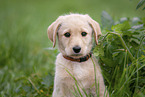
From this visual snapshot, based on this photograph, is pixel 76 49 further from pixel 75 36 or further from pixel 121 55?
pixel 121 55

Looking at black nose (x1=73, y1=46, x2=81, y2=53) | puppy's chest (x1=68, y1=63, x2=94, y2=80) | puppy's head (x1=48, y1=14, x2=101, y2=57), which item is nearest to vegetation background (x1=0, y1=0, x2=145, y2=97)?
puppy's head (x1=48, y1=14, x2=101, y2=57)

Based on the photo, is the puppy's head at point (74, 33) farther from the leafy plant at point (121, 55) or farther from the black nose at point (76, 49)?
the leafy plant at point (121, 55)

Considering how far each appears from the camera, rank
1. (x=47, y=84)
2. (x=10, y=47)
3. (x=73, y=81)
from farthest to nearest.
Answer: (x=10, y=47), (x=47, y=84), (x=73, y=81)

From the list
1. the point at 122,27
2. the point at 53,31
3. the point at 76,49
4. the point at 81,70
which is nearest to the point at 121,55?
the point at 122,27

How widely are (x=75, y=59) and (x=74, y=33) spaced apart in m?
0.38

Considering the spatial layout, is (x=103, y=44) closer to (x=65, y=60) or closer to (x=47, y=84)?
(x=65, y=60)

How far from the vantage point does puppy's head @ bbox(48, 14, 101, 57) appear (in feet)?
9.11

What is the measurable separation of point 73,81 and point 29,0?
11597 mm

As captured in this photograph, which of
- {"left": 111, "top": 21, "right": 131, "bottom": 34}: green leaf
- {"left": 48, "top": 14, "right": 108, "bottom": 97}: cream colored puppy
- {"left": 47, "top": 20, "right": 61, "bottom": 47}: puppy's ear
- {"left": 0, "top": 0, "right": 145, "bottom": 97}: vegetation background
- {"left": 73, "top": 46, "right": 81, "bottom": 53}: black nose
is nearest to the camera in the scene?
{"left": 73, "top": 46, "right": 81, "bottom": 53}: black nose

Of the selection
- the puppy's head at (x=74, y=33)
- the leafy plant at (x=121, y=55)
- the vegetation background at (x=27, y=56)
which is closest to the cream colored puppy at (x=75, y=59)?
the puppy's head at (x=74, y=33)

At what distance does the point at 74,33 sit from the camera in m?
2.85

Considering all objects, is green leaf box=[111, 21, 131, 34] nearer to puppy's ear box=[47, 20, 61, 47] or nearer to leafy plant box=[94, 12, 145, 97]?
leafy plant box=[94, 12, 145, 97]

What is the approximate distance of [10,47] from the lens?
5551mm

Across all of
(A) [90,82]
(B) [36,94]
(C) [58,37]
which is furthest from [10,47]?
(A) [90,82]
